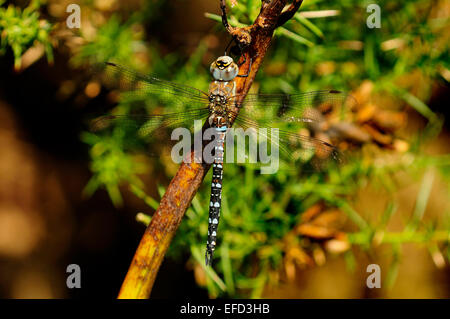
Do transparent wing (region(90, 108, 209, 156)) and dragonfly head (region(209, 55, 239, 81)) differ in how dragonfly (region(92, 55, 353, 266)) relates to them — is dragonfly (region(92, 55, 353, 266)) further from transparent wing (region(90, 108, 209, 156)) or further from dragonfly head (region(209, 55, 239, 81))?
dragonfly head (region(209, 55, 239, 81))

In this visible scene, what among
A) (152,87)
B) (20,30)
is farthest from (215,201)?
(20,30)

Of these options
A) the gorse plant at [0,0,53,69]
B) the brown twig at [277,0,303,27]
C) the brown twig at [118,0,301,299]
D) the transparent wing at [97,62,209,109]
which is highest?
the gorse plant at [0,0,53,69]

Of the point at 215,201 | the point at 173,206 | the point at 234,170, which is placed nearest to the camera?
the point at 173,206

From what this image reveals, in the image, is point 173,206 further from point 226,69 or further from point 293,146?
point 293,146

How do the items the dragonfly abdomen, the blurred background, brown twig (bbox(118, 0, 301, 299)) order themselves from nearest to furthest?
brown twig (bbox(118, 0, 301, 299)) → the dragonfly abdomen → the blurred background

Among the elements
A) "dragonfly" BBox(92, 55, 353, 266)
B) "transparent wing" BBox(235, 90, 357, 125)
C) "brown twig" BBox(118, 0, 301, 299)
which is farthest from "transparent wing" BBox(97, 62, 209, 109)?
"brown twig" BBox(118, 0, 301, 299)

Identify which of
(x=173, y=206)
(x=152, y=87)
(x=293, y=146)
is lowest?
(x=173, y=206)

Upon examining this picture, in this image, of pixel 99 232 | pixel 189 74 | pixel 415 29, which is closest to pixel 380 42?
pixel 415 29

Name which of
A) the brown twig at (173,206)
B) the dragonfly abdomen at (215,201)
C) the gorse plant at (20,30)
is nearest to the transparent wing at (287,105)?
the dragonfly abdomen at (215,201)
